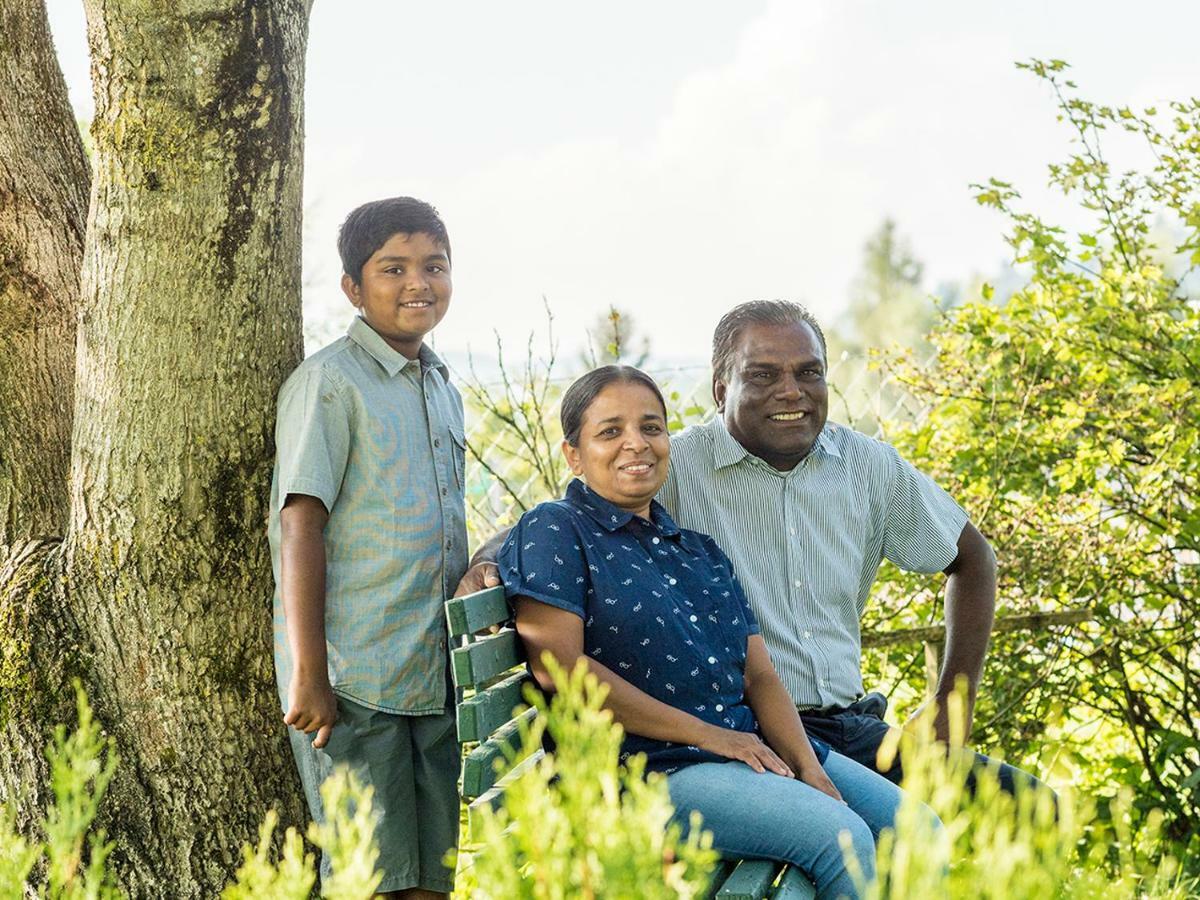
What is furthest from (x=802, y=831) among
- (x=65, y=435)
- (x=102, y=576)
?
(x=65, y=435)

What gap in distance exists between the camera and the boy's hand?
2730 mm

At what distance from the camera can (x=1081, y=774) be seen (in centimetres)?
533

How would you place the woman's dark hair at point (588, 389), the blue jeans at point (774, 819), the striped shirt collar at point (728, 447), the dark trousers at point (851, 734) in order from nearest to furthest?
the blue jeans at point (774, 819)
the woman's dark hair at point (588, 389)
the dark trousers at point (851, 734)
the striped shirt collar at point (728, 447)

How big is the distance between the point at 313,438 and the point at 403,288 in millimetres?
391

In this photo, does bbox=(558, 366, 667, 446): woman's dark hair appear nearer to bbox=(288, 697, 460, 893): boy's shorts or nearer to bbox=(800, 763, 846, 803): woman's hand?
bbox=(288, 697, 460, 893): boy's shorts

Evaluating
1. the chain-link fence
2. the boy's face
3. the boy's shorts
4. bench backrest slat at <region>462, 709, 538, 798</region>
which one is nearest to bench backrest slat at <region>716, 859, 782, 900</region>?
bench backrest slat at <region>462, 709, 538, 798</region>

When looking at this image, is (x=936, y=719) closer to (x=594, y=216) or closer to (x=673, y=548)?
(x=673, y=548)

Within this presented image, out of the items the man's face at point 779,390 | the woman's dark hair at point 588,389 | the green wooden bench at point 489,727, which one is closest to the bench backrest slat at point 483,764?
the green wooden bench at point 489,727

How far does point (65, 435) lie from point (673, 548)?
1.41 m

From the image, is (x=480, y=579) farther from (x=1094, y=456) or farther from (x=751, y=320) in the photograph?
(x=1094, y=456)

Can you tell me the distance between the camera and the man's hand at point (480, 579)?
2.86 m

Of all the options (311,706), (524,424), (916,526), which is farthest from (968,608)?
(524,424)

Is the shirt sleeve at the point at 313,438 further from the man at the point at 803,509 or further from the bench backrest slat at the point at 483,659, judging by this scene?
the man at the point at 803,509

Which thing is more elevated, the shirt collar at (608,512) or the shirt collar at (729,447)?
the shirt collar at (729,447)
